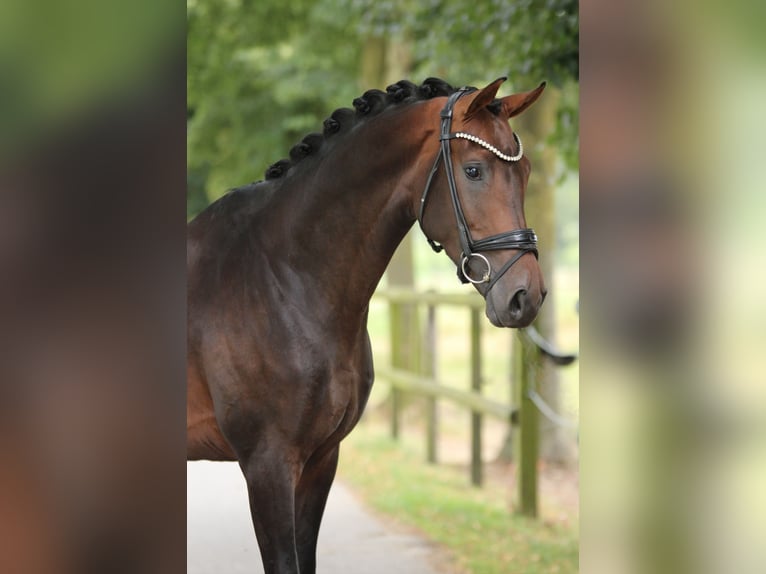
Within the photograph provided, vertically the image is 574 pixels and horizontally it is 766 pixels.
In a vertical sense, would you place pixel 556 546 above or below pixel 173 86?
below

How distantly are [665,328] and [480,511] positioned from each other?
4.88 meters

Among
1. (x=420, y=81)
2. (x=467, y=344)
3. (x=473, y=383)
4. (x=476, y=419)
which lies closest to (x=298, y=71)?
(x=420, y=81)

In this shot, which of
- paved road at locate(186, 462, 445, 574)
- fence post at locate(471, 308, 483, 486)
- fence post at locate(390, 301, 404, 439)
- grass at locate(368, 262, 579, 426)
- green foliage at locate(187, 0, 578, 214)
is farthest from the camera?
grass at locate(368, 262, 579, 426)

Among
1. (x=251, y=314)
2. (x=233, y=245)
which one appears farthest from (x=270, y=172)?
(x=251, y=314)

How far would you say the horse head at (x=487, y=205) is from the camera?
2426 mm

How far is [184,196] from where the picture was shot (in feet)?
4.54

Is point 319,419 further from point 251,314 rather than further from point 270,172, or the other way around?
point 270,172

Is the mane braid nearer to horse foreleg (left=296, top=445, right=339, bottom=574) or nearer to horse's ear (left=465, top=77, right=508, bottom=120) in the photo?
horse's ear (left=465, top=77, right=508, bottom=120)

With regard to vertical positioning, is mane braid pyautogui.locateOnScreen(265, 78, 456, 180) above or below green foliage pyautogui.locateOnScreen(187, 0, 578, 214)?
below

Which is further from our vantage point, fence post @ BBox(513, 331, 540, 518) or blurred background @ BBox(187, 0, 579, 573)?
fence post @ BBox(513, 331, 540, 518)

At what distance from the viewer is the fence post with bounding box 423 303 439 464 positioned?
8125mm

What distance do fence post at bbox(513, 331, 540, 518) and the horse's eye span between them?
3596mm

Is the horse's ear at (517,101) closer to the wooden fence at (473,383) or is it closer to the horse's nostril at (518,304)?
the horse's nostril at (518,304)

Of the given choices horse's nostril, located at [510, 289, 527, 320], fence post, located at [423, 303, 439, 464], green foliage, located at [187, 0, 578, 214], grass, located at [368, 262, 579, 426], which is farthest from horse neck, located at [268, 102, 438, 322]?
grass, located at [368, 262, 579, 426]
